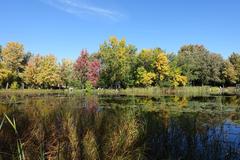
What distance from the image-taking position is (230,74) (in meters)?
72.4

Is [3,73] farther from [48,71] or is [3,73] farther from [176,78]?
[176,78]

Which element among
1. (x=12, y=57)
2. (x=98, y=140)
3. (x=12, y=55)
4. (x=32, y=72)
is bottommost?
(x=98, y=140)

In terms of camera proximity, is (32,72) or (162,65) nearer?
(32,72)

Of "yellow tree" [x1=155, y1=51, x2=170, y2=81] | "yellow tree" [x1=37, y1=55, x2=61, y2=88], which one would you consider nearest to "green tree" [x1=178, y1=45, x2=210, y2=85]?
"yellow tree" [x1=155, y1=51, x2=170, y2=81]

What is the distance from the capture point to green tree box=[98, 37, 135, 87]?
53594 mm

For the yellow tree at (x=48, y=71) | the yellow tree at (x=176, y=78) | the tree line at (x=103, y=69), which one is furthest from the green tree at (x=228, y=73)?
the yellow tree at (x=48, y=71)

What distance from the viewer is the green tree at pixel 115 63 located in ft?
176

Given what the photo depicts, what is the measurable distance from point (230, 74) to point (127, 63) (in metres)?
30.2

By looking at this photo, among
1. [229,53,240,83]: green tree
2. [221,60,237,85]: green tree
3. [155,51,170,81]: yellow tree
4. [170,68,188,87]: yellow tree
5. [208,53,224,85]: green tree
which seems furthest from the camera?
[229,53,240,83]: green tree

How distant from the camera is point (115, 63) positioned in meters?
53.2

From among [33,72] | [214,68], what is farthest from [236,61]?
[33,72]

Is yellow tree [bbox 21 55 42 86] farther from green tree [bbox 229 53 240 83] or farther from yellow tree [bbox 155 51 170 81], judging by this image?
green tree [bbox 229 53 240 83]

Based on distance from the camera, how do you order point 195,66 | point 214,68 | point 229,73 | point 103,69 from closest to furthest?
1. point 103,69
2. point 195,66
3. point 214,68
4. point 229,73

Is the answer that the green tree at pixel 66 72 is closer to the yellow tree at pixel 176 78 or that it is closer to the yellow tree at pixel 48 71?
the yellow tree at pixel 48 71
